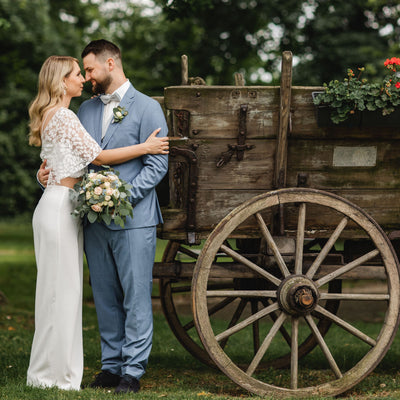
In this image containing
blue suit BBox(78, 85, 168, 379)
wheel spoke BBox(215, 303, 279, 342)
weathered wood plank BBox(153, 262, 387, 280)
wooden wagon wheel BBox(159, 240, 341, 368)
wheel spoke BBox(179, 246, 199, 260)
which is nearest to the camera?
wheel spoke BBox(215, 303, 279, 342)

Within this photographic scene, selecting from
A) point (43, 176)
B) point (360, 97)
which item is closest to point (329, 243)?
point (360, 97)

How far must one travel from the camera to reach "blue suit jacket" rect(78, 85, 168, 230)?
3.87m

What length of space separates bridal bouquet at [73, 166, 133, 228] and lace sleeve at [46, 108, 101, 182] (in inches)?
4.7

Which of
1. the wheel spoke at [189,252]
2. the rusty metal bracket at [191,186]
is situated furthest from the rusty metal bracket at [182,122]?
the wheel spoke at [189,252]

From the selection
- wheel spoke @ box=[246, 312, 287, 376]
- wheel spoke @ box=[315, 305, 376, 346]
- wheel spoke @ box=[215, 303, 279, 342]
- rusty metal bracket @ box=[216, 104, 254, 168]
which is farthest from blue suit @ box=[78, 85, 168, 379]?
wheel spoke @ box=[315, 305, 376, 346]

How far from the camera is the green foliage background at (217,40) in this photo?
1153cm

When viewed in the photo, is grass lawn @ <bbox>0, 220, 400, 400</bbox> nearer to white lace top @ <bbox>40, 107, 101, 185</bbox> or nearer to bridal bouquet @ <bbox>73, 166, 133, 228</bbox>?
bridal bouquet @ <bbox>73, 166, 133, 228</bbox>

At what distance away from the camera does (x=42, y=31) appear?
1316 cm

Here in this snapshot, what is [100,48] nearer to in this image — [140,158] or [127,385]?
[140,158]

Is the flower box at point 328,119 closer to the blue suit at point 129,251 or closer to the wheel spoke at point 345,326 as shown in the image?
the blue suit at point 129,251

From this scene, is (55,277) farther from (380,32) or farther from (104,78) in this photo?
(380,32)

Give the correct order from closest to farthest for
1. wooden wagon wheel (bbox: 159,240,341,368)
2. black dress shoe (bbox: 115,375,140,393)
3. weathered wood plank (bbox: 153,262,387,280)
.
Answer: black dress shoe (bbox: 115,375,140,393), weathered wood plank (bbox: 153,262,387,280), wooden wagon wheel (bbox: 159,240,341,368)

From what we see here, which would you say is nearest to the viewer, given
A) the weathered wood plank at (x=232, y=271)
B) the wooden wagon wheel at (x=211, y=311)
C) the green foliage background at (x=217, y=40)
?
the weathered wood plank at (x=232, y=271)

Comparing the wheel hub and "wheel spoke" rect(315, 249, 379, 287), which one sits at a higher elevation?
"wheel spoke" rect(315, 249, 379, 287)
